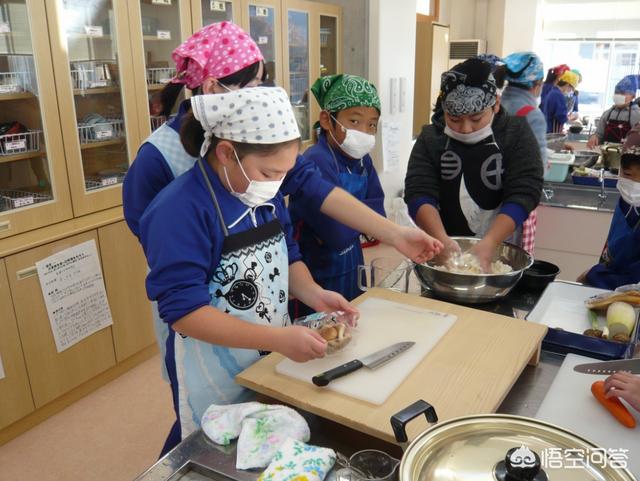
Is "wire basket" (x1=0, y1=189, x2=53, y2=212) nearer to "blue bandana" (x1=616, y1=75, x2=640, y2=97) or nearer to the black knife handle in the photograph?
the black knife handle

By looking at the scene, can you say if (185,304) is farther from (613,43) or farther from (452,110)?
(613,43)

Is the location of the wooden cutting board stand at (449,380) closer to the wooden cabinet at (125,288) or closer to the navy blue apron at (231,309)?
the navy blue apron at (231,309)

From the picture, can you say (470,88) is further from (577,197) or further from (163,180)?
(577,197)

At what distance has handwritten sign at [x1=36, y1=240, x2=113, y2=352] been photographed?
230 centimetres

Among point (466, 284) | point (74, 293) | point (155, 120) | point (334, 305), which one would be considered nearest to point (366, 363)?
point (334, 305)

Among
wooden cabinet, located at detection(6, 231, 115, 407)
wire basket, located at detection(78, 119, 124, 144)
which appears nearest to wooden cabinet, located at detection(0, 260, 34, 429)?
wooden cabinet, located at detection(6, 231, 115, 407)

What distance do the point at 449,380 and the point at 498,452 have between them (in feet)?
0.80

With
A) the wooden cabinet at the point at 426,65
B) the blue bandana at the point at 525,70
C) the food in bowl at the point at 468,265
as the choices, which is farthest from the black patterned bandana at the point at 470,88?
the wooden cabinet at the point at 426,65

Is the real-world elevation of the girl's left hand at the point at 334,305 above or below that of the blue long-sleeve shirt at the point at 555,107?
below

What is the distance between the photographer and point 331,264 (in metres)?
1.70

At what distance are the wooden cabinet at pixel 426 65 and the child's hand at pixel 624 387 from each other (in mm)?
4752

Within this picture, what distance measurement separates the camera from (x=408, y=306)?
1.27 metres

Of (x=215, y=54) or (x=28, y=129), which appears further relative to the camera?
(x=28, y=129)

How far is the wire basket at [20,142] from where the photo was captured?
2.22 m
